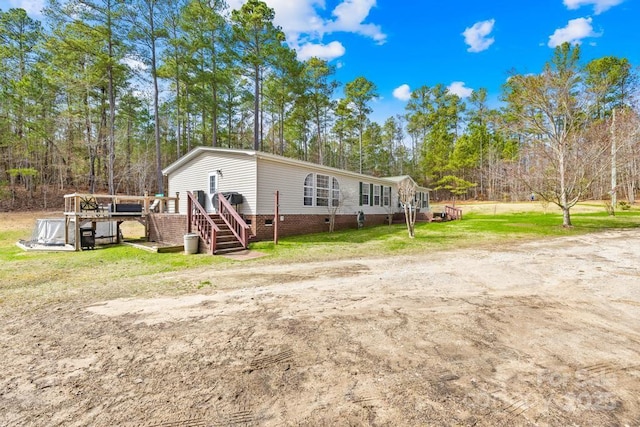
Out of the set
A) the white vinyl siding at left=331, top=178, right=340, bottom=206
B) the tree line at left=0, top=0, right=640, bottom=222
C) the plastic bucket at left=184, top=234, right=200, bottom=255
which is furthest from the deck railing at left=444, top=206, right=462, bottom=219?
the plastic bucket at left=184, top=234, right=200, bottom=255

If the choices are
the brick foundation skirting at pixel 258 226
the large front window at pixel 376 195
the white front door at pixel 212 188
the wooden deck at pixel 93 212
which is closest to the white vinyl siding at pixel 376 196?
the large front window at pixel 376 195

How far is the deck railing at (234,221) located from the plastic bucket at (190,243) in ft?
3.97

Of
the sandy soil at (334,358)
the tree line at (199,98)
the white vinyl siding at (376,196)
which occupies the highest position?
the tree line at (199,98)

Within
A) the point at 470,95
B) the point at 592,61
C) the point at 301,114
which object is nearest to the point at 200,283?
the point at 301,114

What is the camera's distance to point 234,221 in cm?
1016

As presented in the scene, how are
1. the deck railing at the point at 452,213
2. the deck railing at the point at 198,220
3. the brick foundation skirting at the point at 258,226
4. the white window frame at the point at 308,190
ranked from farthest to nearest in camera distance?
the deck railing at the point at 452,213 → the white window frame at the point at 308,190 → the brick foundation skirting at the point at 258,226 → the deck railing at the point at 198,220

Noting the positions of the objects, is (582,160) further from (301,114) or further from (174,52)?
(174,52)

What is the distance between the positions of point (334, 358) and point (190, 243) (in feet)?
25.0

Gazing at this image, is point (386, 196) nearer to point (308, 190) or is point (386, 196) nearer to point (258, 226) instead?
point (308, 190)

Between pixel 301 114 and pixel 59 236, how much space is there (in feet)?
71.9

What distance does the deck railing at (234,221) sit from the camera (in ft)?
31.2

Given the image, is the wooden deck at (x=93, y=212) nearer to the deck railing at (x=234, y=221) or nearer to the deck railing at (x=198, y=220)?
the deck railing at (x=198, y=220)

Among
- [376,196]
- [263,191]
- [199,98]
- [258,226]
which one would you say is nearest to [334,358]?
[258,226]

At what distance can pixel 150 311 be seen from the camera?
12.9 feet
